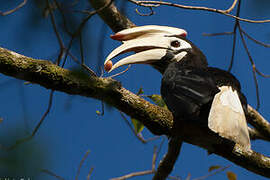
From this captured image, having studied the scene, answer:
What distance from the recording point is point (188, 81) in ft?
5.95

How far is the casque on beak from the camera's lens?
2111 mm

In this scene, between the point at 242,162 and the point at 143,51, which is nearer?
the point at 242,162

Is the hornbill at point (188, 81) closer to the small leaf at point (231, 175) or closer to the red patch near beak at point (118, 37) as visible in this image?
the red patch near beak at point (118, 37)

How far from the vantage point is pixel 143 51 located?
220 cm

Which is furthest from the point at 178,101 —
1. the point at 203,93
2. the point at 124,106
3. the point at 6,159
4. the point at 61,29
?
the point at 6,159

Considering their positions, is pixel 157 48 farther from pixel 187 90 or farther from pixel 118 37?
pixel 187 90

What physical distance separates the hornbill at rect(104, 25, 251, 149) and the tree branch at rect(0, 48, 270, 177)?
55mm

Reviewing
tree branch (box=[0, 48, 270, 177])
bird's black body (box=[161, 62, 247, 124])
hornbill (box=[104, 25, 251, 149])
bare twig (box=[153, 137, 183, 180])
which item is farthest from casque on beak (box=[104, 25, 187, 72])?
bare twig (box=[153, 137, 183, 180])

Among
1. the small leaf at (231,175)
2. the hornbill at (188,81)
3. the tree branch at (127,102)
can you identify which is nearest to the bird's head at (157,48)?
the hornbill at (188,81)

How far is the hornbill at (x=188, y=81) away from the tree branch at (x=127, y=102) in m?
0.05

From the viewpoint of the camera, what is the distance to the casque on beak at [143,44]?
211 cm

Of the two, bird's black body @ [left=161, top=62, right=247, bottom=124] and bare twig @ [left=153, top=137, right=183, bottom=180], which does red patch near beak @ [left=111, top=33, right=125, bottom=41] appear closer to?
bird's black body @ [left=161, top=62, right=247, bottom=124]

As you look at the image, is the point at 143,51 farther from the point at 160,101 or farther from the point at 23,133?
the point at 23,133

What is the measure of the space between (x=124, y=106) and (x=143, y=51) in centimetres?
66
